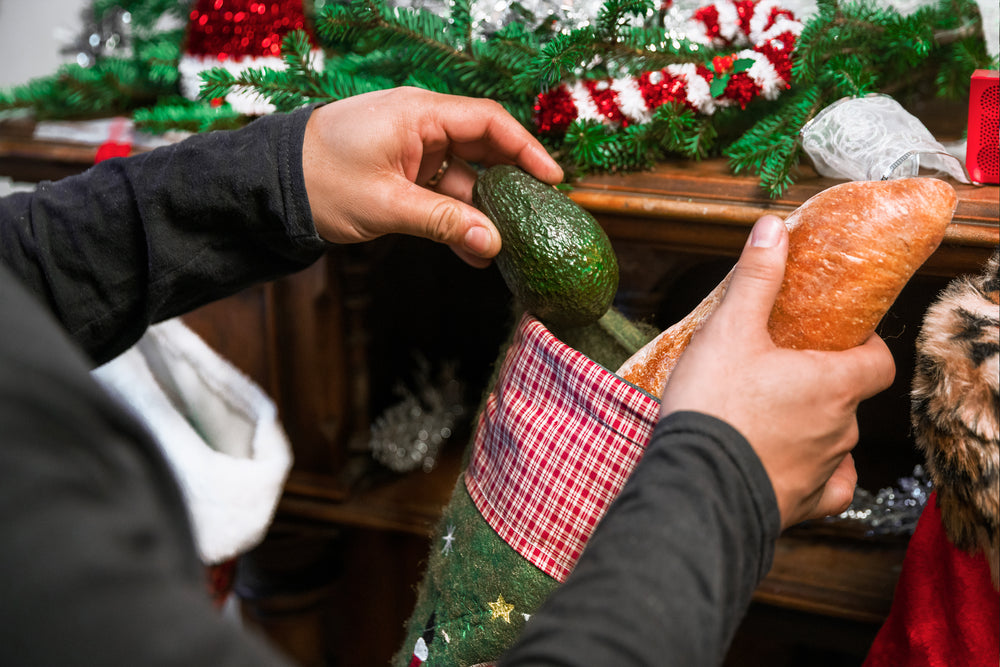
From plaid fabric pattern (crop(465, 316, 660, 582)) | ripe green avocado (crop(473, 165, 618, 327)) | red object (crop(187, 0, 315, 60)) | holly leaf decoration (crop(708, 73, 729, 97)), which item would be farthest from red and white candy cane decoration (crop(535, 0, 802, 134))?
red object (crop(187, 0, 315, 60))

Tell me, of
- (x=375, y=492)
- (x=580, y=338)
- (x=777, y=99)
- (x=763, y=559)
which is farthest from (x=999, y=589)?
(x=375, y=492)

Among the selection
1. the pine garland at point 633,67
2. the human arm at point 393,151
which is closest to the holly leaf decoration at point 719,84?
the pine garland at point 633,67

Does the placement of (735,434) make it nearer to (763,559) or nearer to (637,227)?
(763,559)

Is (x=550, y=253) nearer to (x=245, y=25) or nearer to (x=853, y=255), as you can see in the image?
(x=853, y=255)

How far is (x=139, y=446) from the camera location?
31 centimetres

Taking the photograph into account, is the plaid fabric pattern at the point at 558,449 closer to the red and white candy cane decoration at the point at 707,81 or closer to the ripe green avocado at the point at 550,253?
the ripe green avocado at the point at 550,253

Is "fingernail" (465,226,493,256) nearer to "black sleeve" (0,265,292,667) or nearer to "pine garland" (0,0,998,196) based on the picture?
"pine garland" (0,0,998,196)

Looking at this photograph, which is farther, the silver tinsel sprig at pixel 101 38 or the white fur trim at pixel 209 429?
the silver tinsel sprig at pixel 101 38

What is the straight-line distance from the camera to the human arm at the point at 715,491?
14.7 inches

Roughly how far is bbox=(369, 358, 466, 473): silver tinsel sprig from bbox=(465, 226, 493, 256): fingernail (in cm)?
52

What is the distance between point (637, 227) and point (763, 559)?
38cm

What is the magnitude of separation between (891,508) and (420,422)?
659 mm

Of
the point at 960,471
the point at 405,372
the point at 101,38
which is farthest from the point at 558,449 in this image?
the point at 101,38

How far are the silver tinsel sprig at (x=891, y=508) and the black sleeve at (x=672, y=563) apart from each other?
17.4 inches
